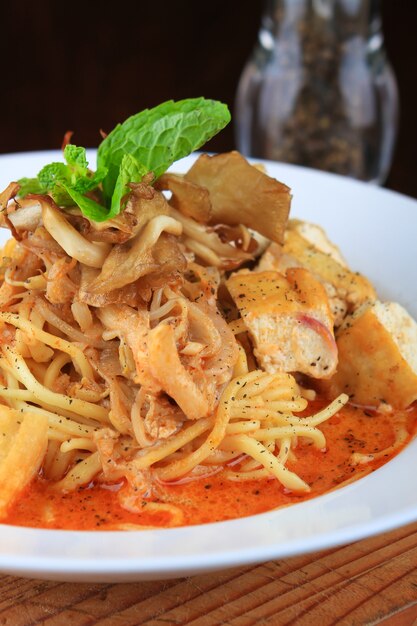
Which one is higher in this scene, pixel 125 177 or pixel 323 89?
pixel 125 177

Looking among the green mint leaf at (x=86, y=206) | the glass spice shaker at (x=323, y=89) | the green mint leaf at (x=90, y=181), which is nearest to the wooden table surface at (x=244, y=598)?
the green mint leaf at (x=86, y=206)

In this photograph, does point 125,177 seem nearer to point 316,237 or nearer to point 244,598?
point 316,237

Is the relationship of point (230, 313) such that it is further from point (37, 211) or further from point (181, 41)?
point (181, 41)

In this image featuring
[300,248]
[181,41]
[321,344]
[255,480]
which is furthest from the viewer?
[181,41]

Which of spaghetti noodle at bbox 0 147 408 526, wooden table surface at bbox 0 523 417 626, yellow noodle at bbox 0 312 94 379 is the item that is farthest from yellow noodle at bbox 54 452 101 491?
wooden table surface at bbox 0 523 417 626

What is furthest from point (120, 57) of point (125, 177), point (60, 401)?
point (60, 401)

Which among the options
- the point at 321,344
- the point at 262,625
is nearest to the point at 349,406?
the point at 321,344

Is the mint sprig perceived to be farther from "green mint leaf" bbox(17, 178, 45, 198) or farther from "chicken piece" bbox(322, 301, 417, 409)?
"chicken piece" bbox(322, 301, 417, 409)
